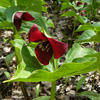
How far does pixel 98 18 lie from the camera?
2.57 m

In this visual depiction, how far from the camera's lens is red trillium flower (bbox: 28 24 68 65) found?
0.72 meters

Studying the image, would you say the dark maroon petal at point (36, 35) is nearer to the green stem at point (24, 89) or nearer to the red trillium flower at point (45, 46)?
the red trillium flower at point (45, 46)

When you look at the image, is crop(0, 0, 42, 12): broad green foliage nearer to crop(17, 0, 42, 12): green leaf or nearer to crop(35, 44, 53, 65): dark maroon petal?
crop(17, 0, 42, 12): green leaf

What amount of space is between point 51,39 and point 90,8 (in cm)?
180

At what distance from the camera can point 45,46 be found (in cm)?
79

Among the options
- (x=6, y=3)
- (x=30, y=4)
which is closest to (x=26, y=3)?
(x=30, y=4)

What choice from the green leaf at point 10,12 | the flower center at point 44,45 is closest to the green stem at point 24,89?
the green leaf at point 10,12

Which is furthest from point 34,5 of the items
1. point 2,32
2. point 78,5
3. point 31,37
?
point 2,32

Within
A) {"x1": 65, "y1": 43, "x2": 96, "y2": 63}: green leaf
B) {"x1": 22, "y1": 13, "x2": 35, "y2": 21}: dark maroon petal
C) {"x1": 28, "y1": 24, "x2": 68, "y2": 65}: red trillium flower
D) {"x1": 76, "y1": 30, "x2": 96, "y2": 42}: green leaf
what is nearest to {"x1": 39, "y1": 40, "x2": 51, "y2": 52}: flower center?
{"x1": 28, "y1": 24, "x2": 68, "y2": 65}: red trillium flower

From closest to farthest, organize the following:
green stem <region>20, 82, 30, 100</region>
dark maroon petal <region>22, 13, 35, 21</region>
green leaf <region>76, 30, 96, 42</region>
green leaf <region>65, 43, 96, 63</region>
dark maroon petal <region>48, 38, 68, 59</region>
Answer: dark maroon petal <region>48, 38, 68, 59</region>
green leaf <region>65, 43, 96, 63</region>
dark maroon petal <region>22, 13, 35, 21</region>
green leaf <region>76, 30, 96, 42</region>
green stem <region>20, 82, 30, 100</region>

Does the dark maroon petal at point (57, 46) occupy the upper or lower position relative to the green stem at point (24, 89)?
upper

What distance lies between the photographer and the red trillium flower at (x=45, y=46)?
72cm

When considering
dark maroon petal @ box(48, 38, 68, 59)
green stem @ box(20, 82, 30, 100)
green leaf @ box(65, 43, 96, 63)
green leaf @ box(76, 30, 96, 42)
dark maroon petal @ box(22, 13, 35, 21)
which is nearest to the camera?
A: dark maroon petal @ box(48, 38, 68, 59)

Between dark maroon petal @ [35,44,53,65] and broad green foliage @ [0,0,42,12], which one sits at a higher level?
broad green foliage @ [0,0,42,12]
